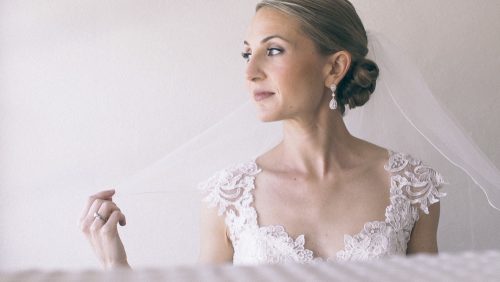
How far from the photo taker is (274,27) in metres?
1.24

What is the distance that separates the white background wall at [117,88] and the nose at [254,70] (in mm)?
374

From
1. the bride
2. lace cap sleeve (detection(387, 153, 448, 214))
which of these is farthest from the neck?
lace cap sleeve (detection(387, 153, 448, 214))

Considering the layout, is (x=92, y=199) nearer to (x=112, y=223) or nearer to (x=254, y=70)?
(x=112, y=223)

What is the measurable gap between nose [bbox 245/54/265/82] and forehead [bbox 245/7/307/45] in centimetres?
5

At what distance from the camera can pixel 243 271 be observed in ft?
0.40

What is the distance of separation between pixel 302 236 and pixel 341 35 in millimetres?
424

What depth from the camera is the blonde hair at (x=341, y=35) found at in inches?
48.6

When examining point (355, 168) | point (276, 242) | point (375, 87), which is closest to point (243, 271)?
point (276, 242)

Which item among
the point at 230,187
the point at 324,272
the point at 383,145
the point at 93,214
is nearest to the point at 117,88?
the point at 230,187

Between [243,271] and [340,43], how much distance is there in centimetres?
119

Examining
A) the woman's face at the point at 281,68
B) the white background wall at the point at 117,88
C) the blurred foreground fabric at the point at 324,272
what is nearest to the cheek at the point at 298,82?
the woman's face at the point at 281,68

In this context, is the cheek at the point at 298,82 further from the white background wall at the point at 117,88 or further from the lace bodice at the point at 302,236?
the white background wall at the point at 117,88

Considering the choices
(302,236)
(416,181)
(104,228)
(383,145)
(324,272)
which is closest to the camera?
(324,272)

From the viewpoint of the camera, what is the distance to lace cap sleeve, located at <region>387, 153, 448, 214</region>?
1305 millimetres
